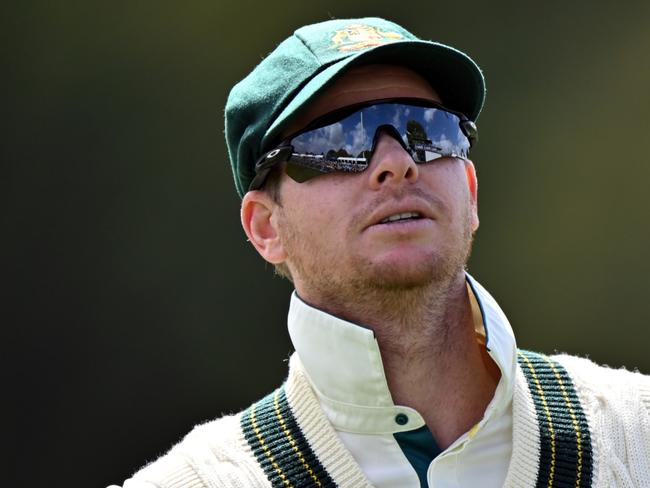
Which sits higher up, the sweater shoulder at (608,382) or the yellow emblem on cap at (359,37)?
the yellow emblem on cap at (359,37)

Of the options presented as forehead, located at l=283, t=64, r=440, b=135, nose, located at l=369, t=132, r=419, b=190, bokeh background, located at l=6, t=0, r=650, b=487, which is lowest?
bokeh background, located at l=6, t=0, r=650, b=487

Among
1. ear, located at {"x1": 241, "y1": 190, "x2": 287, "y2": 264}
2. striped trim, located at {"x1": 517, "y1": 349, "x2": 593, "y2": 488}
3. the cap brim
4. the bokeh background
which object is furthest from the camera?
the bokeh background

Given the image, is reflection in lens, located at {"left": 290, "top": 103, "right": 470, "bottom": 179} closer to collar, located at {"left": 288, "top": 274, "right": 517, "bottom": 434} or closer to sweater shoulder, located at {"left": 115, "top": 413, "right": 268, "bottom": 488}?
collar, located at {"left": 288, "top": 274, "right": 517, "bottom": 434}

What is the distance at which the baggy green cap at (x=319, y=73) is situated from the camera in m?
2.09

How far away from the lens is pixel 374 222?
2.02 meters

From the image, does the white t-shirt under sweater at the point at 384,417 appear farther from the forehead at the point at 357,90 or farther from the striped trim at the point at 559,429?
the forehead at the point at 357,90

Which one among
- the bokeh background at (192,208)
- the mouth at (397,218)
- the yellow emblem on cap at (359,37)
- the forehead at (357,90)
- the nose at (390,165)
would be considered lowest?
the bokeh background at (192,208)

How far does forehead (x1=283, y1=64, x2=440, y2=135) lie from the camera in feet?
6.96

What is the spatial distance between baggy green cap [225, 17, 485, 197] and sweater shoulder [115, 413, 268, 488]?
1.83 ft

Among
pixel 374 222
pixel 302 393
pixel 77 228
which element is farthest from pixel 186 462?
pixel 77 228

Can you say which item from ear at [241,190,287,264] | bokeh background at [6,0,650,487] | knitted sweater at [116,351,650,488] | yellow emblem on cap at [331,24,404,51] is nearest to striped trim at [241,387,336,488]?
knitted sweater at [116,351,650,488]

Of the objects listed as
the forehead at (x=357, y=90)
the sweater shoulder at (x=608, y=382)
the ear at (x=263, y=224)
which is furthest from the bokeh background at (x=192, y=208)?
the sweater shoulder at (x=608, y=382)

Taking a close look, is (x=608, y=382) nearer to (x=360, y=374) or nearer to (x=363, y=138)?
(x=360, y=374)

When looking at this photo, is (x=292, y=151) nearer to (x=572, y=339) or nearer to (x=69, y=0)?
(x=69, y=0)
